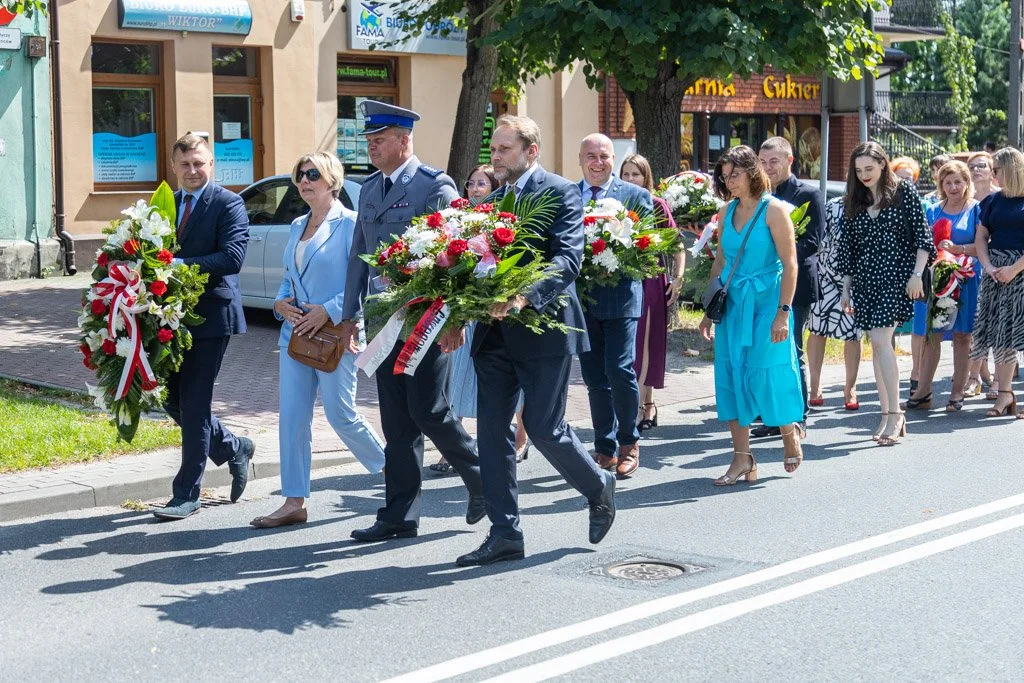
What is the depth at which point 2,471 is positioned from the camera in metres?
7.88

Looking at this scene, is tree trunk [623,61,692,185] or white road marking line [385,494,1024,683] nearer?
white road marking line [385,494,1024,683]

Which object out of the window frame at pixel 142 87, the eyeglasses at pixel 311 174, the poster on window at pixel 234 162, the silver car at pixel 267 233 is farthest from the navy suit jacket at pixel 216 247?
the poster on window at pixel 234 162

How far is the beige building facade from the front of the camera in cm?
1820

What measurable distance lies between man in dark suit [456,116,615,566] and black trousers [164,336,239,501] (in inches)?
61.5

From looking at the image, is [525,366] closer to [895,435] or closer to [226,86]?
[895,435]

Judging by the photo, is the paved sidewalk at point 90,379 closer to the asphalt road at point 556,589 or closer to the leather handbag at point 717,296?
the asphalt road at point 556,589

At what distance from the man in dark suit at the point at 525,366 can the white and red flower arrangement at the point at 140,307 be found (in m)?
1.61

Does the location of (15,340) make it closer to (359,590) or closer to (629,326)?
(629,326)

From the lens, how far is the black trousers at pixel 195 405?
709 cm

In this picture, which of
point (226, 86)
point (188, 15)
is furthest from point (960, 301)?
point (226, 86)

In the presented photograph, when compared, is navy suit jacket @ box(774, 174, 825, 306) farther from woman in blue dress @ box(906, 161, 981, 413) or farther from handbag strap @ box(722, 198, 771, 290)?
woman in blue dress @ box(906, 161, 981, 413)

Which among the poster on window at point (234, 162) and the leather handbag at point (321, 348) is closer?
the leather handbag at point (321, 348)

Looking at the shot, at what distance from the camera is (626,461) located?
831 centimetres

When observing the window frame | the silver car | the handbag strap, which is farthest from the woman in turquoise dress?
the window frame
